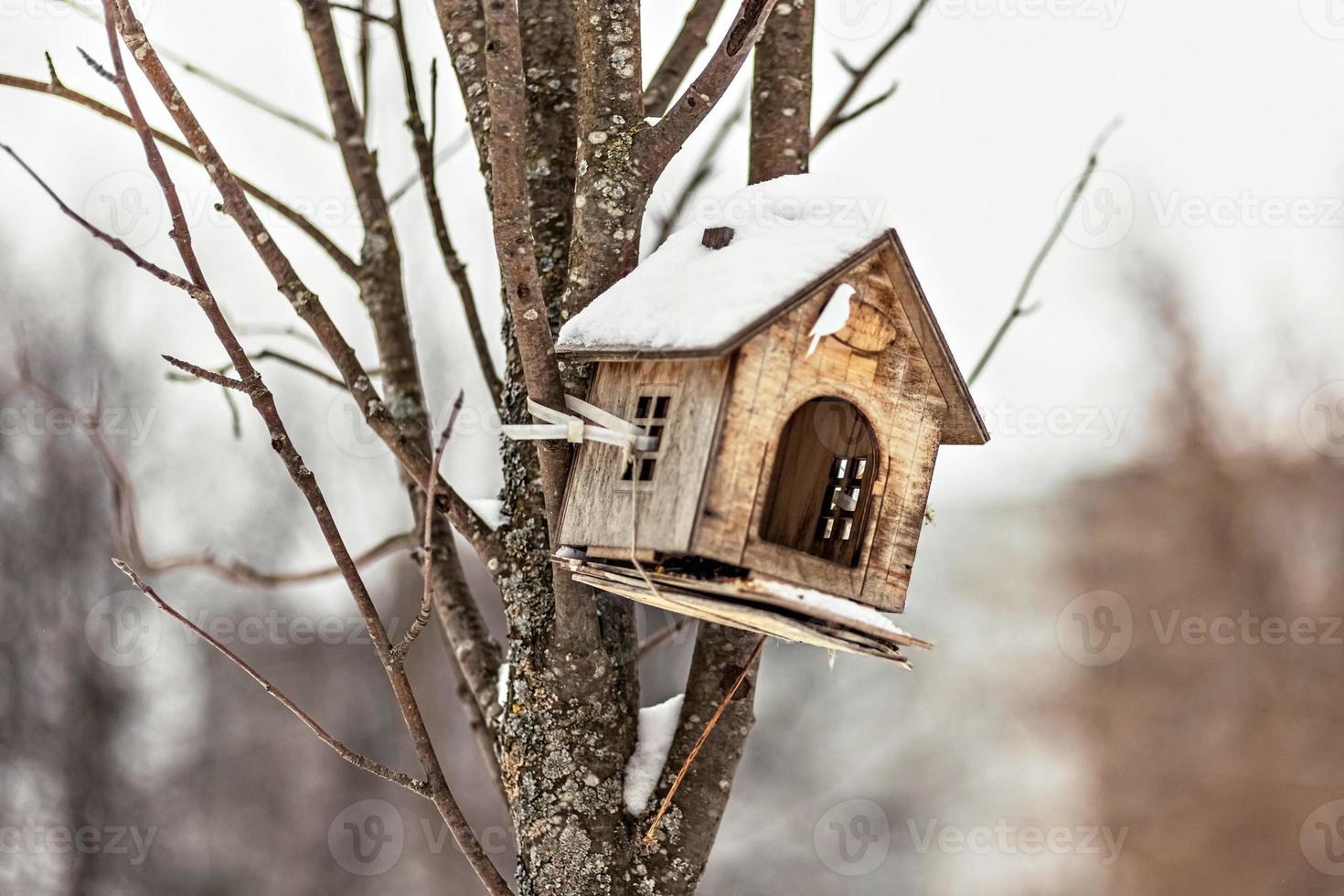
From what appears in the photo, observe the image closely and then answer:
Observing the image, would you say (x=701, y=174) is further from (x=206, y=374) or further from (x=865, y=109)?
(x=206, y=374)

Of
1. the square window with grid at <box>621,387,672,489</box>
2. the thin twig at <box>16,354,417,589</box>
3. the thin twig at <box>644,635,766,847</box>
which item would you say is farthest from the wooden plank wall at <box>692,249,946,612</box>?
the thin twig at <box>16,354,417,589</box>

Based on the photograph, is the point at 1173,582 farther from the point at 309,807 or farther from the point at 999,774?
the point at 309,807

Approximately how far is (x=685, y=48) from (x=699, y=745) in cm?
138

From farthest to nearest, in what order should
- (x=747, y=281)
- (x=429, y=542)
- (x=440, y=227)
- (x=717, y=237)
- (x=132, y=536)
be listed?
(x=440, y=227) → (x=132, y=536) → (x=717, y=237) → (x=747, y=281) → (x=429, y=542)

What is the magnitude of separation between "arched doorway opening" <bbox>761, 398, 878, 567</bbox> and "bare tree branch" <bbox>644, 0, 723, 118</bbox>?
0.86 metres

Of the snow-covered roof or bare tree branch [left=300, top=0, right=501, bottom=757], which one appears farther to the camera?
bare tree branch [left=300, top=0, right=501, bottom=757]

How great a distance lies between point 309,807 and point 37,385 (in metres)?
6.63

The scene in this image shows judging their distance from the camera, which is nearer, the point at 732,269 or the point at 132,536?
the point at 732,269

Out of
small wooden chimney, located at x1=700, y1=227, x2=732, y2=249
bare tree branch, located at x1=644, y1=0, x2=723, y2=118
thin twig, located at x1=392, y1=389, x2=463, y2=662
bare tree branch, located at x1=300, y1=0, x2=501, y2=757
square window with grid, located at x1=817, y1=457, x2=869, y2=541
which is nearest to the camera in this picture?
thin twig, located at x1=392, y1=389, x2=463, y2=662

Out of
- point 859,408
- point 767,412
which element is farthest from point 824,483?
point 767,412

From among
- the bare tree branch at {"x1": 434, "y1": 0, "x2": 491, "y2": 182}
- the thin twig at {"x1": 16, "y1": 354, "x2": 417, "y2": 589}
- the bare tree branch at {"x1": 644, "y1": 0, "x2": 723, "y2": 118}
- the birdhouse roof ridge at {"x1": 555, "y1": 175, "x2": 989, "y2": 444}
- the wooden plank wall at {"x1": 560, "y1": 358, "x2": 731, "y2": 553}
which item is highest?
the bare tree branch at {"x1": 644, "y1": 0, "x2": 723, "y2": 118}

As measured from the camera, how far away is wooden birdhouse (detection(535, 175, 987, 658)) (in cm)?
117

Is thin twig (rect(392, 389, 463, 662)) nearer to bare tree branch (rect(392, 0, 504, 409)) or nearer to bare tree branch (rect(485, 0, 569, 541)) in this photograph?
bare tree branch (rect(485, 0, 569, 541))

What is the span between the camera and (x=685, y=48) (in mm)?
1971
